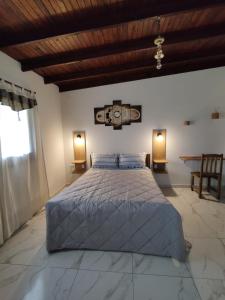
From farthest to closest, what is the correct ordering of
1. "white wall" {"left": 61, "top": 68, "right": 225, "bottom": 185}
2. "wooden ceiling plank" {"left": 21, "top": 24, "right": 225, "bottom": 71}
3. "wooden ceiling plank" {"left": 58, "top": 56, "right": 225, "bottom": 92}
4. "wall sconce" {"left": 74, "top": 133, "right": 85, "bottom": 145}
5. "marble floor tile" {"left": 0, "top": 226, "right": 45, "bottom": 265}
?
"wall sconce" {"left": 74, "top": 133, "right": 85, "bottom": 145} → "white wall" {"left": 61, "top": 68, "right": 225, "bottom": 185} → "wooden ceiling plank" {"left": 58, "top": 56, "right": 225, "bottom": 92} → "wooden ceiling plank" {"left": 21, "top": 24, "right": 225, "bottom": 71} → "marble floor tile" {"left": 0, "top": 226, "right": 45, "bottom": 265}

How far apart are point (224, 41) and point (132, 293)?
3.70 meters

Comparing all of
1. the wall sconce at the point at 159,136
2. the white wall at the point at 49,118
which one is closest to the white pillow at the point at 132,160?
A: the wall sconce at the point at 159,136

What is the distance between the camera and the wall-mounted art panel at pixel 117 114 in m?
3.95

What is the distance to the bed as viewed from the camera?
1.84 m

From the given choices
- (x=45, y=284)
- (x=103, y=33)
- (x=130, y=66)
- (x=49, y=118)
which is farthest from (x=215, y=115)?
(x=45, y=284)

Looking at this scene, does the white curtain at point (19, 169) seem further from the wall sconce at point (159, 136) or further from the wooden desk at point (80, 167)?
the wall sconce at point (159, 136)

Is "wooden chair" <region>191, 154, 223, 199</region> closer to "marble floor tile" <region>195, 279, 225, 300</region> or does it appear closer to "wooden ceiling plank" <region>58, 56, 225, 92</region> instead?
"wooden ceiling plank" <region>58, 56, 225, 92</region>

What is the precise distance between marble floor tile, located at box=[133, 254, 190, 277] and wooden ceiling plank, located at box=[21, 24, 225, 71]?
Result: 268 centimetres

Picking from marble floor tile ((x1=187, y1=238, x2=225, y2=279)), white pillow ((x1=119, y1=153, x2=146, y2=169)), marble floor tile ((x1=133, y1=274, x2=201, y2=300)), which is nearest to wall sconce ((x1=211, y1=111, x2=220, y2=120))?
white pillow ((x1=119, y1=153, x2=146, y2=169))

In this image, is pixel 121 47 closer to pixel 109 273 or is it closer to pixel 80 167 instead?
pixel 80 167

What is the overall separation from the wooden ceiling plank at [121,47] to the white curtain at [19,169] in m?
0.58

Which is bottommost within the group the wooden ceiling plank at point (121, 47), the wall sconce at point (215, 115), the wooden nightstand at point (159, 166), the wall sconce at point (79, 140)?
the wooden nightstand at point (159, 166)

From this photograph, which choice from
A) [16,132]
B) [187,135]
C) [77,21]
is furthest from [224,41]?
[16,132]

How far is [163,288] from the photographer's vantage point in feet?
4.94
